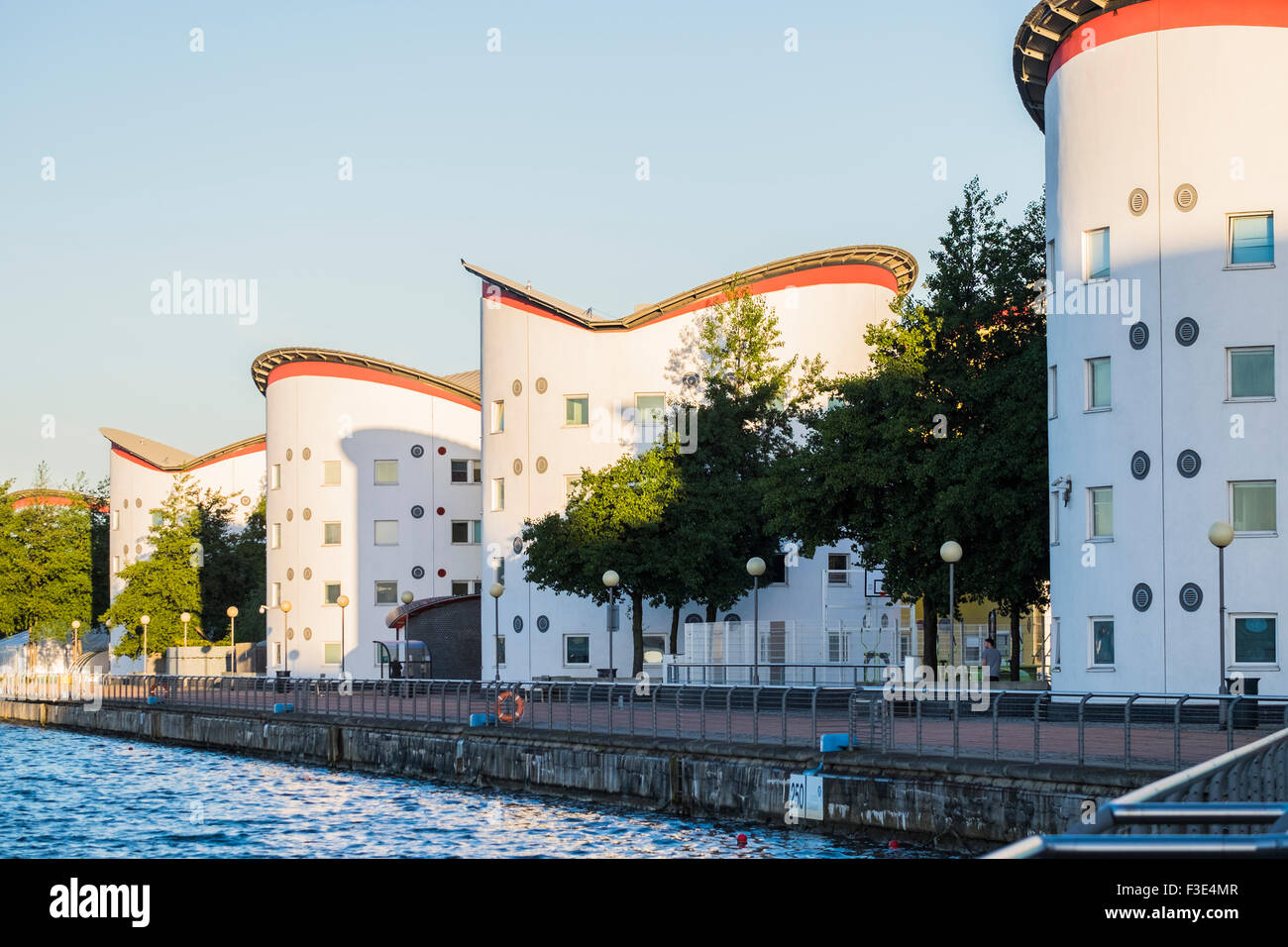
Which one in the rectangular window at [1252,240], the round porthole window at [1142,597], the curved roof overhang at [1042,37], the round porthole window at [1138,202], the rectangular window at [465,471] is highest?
the curved roof overhang at [1042,37]

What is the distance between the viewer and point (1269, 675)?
3219 centimetres

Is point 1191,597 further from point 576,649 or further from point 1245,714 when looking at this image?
point 576,649

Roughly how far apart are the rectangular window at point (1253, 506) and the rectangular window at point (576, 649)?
96.1 feet

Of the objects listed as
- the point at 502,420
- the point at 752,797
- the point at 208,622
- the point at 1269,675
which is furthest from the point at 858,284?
the point at 208,622

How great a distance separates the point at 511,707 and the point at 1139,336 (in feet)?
54.1

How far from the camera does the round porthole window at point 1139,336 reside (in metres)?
34.2

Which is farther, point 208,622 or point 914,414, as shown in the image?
point 208,622

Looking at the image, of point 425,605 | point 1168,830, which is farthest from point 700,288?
point 1168,830

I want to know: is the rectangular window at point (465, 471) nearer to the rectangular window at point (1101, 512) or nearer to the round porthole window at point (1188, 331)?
the rectangular window at point (1101, 512)

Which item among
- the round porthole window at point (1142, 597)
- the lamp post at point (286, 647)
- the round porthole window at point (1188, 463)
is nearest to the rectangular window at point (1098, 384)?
the round porthole window at point (1188, 463)

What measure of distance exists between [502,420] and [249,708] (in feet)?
51.2
